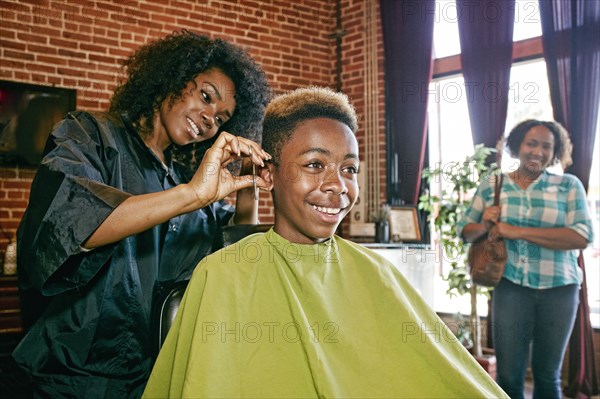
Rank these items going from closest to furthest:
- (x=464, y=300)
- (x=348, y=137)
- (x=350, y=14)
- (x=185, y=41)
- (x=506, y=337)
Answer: (x=348, y=137) → (x=185, y=41) → (x=506, y=337) → (x=464, y=300) → (x=350, y=14)

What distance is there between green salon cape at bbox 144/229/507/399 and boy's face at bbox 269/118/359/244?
0.09 meters

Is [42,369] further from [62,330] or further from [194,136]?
[194,136]

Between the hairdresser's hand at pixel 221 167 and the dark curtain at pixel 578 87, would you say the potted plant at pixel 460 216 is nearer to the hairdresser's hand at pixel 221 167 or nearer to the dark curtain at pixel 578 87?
the dark curtain at pixel 578 87

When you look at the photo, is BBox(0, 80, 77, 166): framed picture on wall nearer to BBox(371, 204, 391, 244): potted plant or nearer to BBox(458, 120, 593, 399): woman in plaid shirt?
BBox(371, 204, 391, 244): potted plant

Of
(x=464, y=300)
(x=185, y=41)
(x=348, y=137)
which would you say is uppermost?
(x=185, y=41)

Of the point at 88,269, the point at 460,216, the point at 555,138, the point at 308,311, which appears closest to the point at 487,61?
the point at 460,216

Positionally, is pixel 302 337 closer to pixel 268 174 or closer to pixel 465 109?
pixel 268 174

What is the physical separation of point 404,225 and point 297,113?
3393 mm

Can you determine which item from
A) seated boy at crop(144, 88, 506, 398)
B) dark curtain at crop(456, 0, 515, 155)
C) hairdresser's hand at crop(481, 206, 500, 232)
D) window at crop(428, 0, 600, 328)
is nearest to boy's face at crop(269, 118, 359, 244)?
seated boy at crop(144, 88, 506, 398)

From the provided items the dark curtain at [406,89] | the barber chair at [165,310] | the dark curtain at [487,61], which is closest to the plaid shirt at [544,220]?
the dark curtain at [487,61]

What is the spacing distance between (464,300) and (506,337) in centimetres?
205

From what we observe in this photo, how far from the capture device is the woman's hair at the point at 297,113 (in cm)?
154

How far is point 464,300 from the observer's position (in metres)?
4.79

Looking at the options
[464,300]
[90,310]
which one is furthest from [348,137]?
[464,300]
